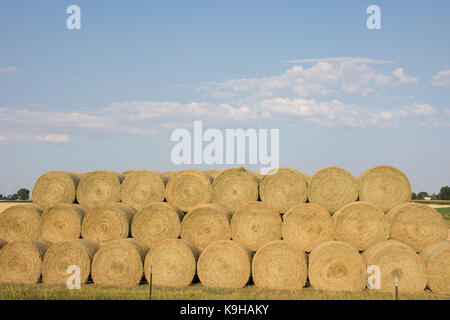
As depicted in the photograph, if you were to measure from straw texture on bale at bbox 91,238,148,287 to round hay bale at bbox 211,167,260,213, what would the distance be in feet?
9.38

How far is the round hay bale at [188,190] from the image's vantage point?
14.4 m

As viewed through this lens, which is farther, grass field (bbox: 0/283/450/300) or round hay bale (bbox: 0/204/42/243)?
round hay bale (bbox: 0/204/42/243)

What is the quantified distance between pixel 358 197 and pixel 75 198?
819 cm

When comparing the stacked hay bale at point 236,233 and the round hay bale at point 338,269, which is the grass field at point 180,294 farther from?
the stacked hay bale at point 236,233

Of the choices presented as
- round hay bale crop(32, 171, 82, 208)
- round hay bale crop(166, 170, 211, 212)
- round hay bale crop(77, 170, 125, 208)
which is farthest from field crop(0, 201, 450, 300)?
round hay bale crop(32, 171, 82, 208)

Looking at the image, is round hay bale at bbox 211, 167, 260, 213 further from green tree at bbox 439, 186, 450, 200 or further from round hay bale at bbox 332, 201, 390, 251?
green tree at bbox 439, 186, 450, 200

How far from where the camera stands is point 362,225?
41.8 ft

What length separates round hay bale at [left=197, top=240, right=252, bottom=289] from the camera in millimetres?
12266

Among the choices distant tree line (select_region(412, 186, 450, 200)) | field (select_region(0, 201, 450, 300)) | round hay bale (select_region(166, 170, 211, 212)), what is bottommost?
distant tree line (select_region(412, 186, 450, 200))

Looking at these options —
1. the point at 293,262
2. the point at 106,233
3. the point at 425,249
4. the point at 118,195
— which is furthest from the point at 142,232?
the point at 425,249

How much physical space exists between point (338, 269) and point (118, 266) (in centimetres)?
528

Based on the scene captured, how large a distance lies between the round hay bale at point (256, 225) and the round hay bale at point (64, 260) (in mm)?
3785

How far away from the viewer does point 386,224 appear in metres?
12.7
